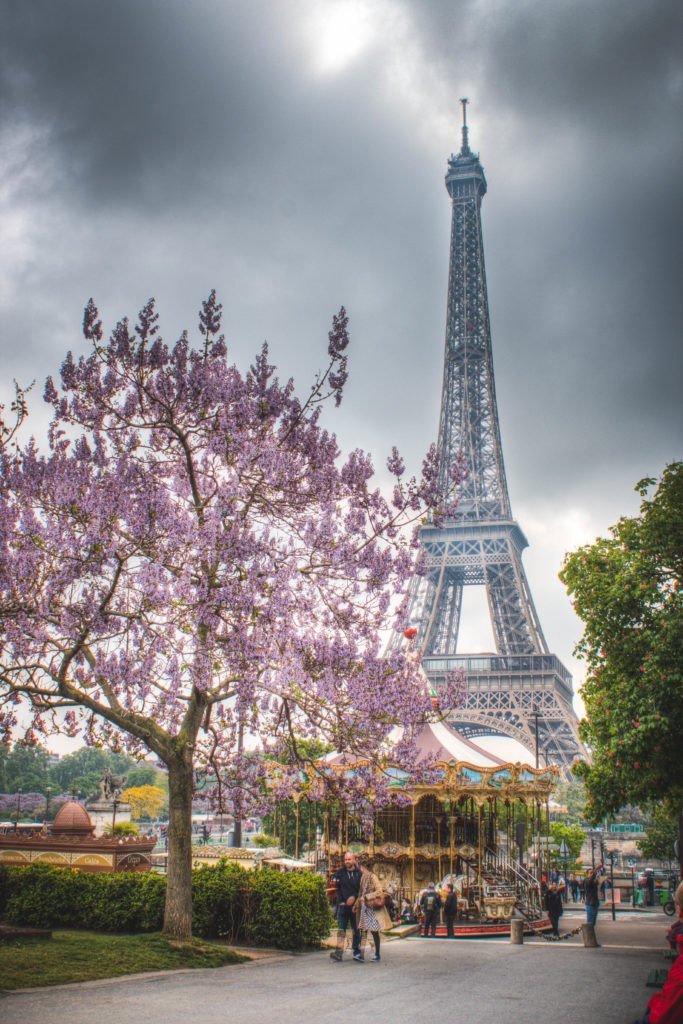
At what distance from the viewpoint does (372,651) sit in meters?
12.4

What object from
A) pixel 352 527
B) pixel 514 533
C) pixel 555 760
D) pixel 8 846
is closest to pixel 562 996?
pixel 352 527

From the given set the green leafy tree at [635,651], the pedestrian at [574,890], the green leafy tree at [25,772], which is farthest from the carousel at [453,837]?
the green leafy tree at [25,772]

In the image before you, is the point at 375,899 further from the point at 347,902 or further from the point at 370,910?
the point at 347,902

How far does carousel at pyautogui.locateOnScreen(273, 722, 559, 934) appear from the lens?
20.7 m

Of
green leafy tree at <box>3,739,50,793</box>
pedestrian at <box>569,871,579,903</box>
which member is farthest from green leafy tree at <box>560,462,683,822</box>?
green leafy tree at <box>3,739,50,793</box>

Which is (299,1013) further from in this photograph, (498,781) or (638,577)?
(498,781)

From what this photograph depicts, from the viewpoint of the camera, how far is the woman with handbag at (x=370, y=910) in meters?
12.3

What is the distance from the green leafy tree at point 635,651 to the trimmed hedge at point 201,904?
24.1 feet

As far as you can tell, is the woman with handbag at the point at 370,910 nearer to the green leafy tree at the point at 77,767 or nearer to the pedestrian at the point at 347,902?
the pedestrian at the point at 347,902

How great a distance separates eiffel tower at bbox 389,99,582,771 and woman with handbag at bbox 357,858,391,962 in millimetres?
40841

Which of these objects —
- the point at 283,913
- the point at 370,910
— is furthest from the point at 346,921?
the point at 283,913

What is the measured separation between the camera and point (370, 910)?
1244cm

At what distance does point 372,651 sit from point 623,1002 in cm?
559

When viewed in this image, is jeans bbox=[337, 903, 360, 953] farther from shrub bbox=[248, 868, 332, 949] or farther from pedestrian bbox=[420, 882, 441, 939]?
pedestrian bbox=[420, 882, 441, 939]
